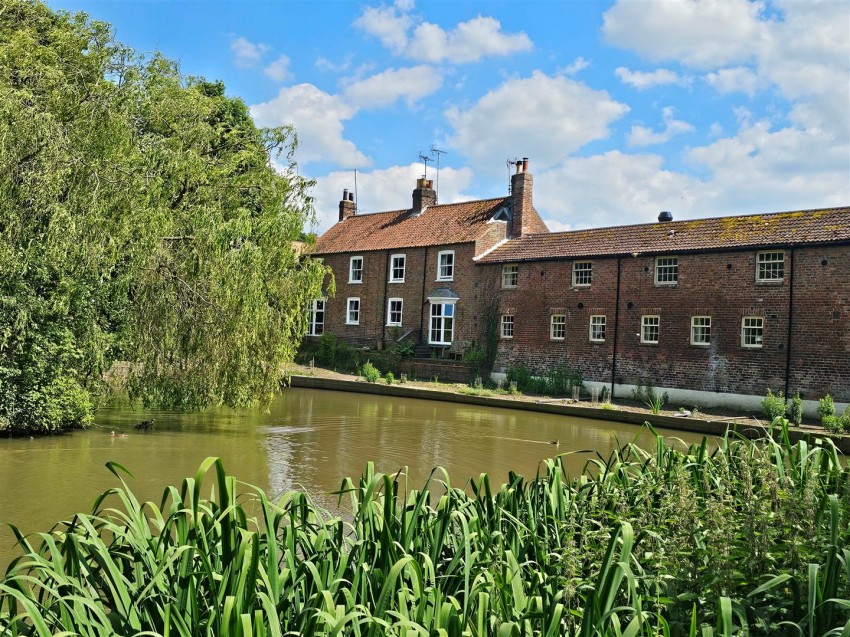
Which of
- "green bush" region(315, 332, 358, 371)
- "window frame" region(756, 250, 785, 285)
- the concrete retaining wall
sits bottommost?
the concrete retaining wall

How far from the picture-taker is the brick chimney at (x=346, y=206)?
144 ft

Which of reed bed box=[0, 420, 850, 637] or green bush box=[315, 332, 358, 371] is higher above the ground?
green bush box=[315, 332, 358, 371]

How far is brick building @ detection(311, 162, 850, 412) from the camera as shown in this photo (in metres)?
23.2

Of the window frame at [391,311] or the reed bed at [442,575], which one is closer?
the reed bed at [442,575]

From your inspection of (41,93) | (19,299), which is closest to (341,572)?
(19,299)

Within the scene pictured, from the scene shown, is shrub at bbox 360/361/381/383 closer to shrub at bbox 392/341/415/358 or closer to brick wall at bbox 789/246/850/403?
shrub at bbox 392/341/415/358

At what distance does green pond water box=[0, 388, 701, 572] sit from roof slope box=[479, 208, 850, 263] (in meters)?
7.69

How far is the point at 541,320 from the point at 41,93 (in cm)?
2018

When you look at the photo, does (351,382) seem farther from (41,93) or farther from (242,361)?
(41,93)

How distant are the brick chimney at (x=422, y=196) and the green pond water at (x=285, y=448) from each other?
16949mm

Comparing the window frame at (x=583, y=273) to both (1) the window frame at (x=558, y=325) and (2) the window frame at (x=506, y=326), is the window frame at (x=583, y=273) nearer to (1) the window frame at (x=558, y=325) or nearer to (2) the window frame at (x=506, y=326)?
(1) the window frame at (x=558, y=325)

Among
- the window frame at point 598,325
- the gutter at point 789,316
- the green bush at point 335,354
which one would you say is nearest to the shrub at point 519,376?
the window frame at point 598,325

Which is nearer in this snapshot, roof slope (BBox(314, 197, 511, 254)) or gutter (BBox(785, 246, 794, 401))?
gutter (BBox(785, 246, 794, 401))

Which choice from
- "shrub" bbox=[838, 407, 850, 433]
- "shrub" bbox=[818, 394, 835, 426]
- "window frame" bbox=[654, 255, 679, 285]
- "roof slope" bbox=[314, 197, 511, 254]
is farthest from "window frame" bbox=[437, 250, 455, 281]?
"shrub" bbox=[838, 407, 850, 433]
